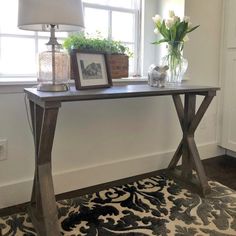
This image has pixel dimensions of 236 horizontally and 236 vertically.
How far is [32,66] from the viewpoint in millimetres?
2061

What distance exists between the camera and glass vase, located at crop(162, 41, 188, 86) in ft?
6.72

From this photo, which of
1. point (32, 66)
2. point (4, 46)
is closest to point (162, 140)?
point (32, 66)

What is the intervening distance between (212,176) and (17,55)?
1770 mm

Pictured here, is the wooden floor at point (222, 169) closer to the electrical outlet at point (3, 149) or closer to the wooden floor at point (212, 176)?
the wooden floor at point (212, 176)

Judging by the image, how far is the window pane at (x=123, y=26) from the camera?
2.33m

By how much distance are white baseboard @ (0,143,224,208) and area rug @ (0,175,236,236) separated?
0.14 m

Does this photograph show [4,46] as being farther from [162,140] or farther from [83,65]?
[162,140]

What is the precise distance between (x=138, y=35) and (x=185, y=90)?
853 millimetres

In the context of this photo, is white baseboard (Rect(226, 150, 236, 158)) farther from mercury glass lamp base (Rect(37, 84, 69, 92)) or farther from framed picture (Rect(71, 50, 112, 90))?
mercury glass lamp base (Rect(37, 84, 69, 92))

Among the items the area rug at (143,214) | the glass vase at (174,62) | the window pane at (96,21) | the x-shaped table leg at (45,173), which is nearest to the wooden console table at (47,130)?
the x-shaped table leg at (45,173)

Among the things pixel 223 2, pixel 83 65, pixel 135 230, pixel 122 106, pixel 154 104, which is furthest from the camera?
pixel 223 2

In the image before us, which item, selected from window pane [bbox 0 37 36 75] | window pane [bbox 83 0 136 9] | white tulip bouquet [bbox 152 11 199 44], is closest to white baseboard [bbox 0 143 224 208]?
window pane [bbox 0 37 36 75]

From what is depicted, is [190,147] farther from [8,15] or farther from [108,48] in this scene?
[8,15]

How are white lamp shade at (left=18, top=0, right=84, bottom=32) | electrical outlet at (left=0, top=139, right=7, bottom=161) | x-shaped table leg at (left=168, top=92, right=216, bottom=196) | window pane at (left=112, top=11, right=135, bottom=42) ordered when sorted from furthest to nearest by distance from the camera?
window pane at (left=112, top=11, right=135, bottom=42) < x-shaped table leg at (left=168, top=92, right=216, bottom=196) < electrical outlet at (left=0, top=139, right=7, bottom=161) < white lamp shade at (left=18, top=0, right=84, bottom=32)
